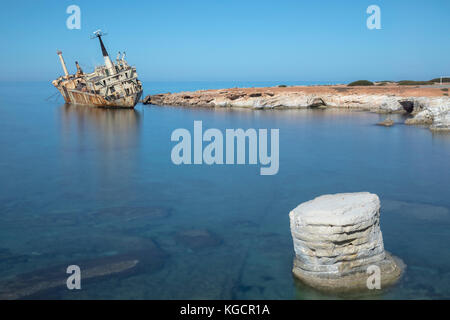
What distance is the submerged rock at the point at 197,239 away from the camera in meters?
11.4

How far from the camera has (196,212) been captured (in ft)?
46.3

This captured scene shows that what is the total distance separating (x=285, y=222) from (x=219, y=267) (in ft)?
11.2

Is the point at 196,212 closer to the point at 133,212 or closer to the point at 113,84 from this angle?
the point at 133,212

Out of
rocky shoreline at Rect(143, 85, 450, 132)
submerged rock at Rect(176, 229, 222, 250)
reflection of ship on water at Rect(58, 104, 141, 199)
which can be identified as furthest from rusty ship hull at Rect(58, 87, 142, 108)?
submerged rock at Rect(176, 229, 222, 250)

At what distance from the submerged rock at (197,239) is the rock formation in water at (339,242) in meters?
2.95

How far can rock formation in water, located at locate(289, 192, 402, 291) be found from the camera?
8.38 meters

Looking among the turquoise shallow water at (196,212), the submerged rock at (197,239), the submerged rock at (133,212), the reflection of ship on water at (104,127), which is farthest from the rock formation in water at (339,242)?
the reflection of ship on water at (104,127)

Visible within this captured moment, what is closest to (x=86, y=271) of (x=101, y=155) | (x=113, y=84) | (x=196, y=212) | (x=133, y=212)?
(x=133, y=212)

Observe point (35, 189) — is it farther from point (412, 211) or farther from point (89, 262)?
point (412, 211)

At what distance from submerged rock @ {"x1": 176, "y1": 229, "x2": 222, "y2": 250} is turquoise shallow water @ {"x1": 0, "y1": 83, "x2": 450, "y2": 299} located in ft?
0.09

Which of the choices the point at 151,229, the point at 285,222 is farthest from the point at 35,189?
the point at 285,222

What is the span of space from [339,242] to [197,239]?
14.4ft

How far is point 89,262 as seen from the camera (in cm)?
1033

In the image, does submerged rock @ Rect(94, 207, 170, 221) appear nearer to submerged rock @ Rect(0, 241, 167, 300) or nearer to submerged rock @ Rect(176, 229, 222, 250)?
submerged rock @ Rect(176, 229, 222, 250)
